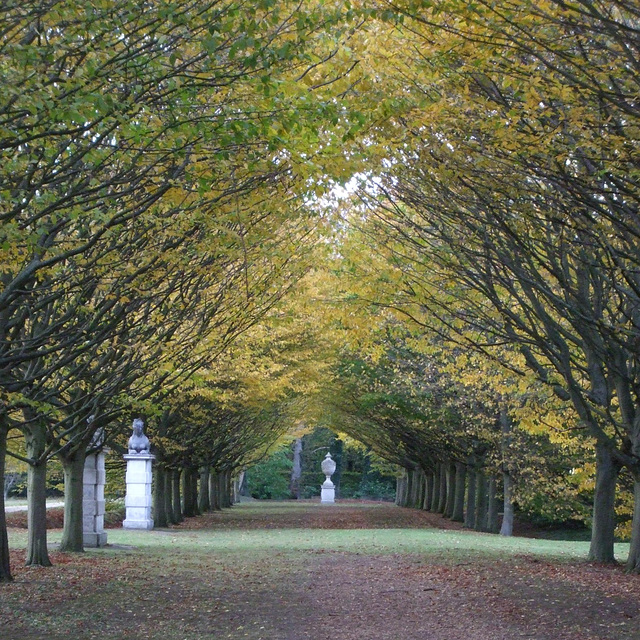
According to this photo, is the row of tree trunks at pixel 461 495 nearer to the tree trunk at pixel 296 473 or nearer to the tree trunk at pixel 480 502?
the tree trunk at pixel 480 502

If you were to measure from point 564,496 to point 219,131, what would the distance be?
22135mm

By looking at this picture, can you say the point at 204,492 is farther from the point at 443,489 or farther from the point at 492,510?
the point at 492,510

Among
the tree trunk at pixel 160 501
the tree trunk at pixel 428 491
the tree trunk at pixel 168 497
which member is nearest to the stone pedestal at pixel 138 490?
the tree trunk at pixel 160 501

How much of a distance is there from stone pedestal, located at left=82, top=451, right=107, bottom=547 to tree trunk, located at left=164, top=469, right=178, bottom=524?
974 centimetres

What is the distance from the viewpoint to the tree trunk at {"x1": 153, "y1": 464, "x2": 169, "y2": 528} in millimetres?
30031

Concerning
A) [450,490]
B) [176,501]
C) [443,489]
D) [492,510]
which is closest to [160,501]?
[176,501]

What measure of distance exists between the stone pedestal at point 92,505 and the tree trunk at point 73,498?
1893mm

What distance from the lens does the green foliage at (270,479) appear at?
254 ft

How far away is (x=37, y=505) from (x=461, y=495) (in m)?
25.1

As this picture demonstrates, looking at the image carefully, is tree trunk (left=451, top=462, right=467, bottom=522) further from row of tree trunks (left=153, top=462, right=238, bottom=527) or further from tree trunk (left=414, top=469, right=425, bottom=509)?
tree trunk (left=414, top=469, right=425, bottom=509)

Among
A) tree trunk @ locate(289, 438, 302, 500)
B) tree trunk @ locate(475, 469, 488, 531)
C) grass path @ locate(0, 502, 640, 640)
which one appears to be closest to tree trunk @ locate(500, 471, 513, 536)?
tree trunk @ locate(475, 469, 488, 531)

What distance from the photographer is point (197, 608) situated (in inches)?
453

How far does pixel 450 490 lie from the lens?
40812 millimetres

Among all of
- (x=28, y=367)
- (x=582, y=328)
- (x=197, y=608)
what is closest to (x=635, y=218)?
(x=582, y=328)
